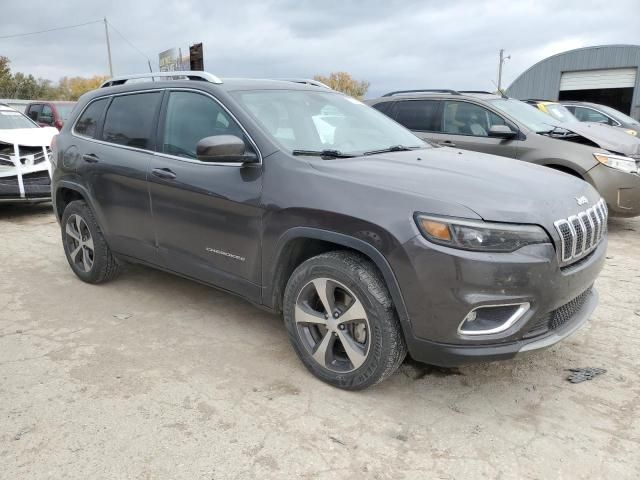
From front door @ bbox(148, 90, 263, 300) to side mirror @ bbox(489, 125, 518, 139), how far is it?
13.2ft

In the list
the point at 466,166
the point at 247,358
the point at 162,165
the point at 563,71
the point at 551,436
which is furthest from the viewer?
the point at 563,71

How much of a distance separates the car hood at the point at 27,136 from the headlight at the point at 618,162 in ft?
24.9

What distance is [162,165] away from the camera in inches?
144

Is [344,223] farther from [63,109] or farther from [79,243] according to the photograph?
[63,109]

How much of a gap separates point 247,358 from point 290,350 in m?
0.29

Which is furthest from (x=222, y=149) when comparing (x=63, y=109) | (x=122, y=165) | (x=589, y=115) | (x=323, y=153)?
(x=63, y=109)

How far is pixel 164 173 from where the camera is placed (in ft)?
11.9

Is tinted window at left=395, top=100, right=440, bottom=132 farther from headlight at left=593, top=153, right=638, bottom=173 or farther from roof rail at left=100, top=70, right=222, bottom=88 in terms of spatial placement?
roof rail at left=100, top=70, right=222, bottom=88

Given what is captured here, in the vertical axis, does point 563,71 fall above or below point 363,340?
above

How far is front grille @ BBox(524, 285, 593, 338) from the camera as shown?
2.59 m

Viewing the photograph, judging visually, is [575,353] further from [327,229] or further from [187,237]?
[187,237]

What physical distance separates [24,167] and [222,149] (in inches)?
230

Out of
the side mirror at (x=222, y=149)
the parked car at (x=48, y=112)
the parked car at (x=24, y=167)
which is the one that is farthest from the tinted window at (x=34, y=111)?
the side mirror at (x=222, y=149)

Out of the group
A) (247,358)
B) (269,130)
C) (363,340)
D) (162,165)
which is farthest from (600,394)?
(162,165)
